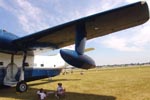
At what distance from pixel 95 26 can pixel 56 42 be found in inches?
181

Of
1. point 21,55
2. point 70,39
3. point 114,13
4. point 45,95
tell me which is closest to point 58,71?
point 21,55

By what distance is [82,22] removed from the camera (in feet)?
45.2

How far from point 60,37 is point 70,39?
1.11m

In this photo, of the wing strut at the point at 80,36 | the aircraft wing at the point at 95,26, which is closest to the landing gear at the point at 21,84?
the aircraft wing at the point at 95,26

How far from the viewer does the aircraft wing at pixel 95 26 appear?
39.7 ft

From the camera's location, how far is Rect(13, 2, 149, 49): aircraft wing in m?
12.1

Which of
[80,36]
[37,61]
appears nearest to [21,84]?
[37,61]

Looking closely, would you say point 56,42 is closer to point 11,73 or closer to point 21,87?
point 21,87

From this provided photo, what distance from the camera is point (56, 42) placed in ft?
59.9

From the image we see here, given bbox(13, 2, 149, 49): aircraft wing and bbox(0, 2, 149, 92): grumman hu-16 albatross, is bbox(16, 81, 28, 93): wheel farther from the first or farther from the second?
bbox(13, 2, 149, 49): aircraft wing

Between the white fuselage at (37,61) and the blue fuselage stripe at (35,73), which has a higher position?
the white fuselage at (37,61)

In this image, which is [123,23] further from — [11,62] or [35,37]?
[11,62]

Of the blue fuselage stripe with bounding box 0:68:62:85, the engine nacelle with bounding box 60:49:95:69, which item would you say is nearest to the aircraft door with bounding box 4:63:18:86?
the blue fuselage stripe with bounding box 0:68:62:85

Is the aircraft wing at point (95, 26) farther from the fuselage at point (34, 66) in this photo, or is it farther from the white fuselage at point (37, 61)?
the fuselage at point (34, 66)
